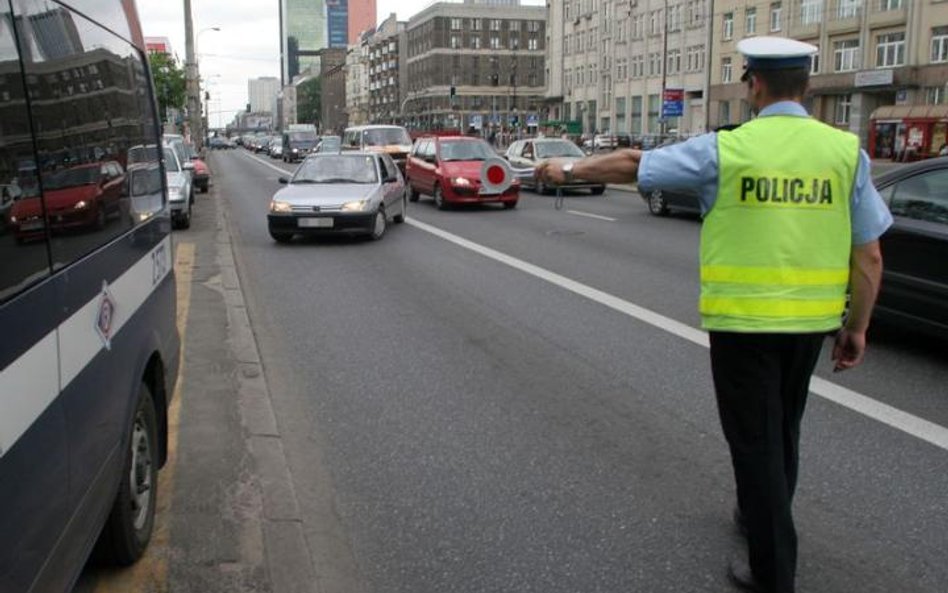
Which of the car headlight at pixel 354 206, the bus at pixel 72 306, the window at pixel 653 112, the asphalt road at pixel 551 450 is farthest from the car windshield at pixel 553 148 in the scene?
the window at pixel 653 112

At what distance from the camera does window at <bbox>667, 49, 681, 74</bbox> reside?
77.8 metres

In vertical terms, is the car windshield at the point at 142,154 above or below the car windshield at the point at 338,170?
above

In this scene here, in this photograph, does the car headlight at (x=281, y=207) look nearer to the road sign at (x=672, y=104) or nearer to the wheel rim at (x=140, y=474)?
the wheel rim at (x=140, y=474)

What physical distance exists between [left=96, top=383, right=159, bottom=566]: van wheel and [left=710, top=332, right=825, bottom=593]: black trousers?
2214mm

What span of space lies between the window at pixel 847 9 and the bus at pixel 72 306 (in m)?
59.8

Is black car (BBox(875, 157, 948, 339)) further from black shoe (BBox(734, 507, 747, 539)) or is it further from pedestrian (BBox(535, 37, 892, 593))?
pedestrian (BBox(535, 37, 892, 593))

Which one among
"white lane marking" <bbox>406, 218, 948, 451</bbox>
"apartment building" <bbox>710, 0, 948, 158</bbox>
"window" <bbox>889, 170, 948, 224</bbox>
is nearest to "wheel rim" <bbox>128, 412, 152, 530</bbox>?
"white lane marking" <bbox>406, 218, 948, 451</bbox>

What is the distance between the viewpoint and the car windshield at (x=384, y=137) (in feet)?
110

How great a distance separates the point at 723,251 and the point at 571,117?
9933 cm

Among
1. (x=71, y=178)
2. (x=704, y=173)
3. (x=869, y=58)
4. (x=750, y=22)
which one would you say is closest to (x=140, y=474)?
(x=71, y=178)

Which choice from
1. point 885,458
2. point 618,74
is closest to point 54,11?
point 885,458

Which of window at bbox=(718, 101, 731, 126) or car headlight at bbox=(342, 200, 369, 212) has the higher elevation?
window at bbox=(718, 101, 731, 126)

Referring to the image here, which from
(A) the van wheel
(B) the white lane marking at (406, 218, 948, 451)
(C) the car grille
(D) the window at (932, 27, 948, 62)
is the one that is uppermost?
(D) the window at (932, 27, 948, 62)

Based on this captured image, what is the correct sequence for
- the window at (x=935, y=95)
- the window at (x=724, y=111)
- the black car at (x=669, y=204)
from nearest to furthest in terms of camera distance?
the black car at (x=669, y=204) < the window at (x=935, y=95) < the window at (x=724, y=111)
